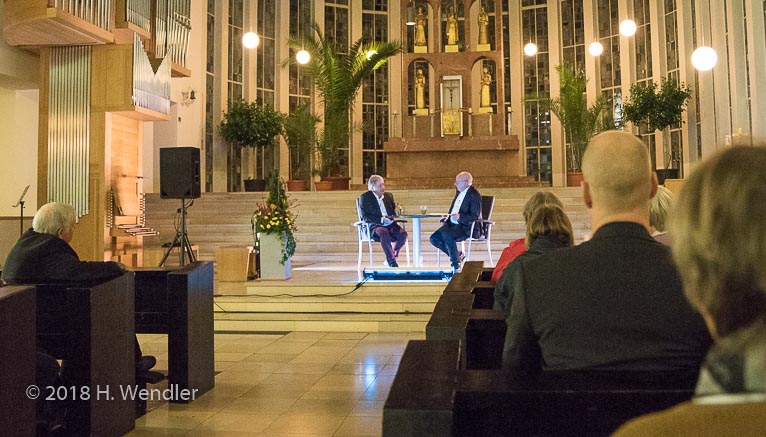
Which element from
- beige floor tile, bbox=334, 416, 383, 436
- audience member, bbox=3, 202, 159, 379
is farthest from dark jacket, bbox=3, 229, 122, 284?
beige floor tile, bbox=334, 416, 383, 436

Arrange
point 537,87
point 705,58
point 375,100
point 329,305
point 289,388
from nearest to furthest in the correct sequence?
point 289,388, point 329,305, point 705,58, point 537,87, point 375,100

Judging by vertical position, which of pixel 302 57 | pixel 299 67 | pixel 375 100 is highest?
pixel 299 67

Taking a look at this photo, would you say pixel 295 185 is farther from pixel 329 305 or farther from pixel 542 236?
pixel 542 236

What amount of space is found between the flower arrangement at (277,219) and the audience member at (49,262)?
13.7 ft

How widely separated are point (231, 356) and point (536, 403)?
4.26 m

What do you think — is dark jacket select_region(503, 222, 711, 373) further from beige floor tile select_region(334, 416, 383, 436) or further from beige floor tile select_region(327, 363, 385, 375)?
beige floor tile select_region(327, 363, 385, 375)

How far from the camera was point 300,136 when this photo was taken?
580 inches

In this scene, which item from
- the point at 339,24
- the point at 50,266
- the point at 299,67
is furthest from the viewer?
the point at 339,24

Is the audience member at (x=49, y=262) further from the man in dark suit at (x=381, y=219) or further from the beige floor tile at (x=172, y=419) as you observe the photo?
the man in dark suit at (x=381, y=219)

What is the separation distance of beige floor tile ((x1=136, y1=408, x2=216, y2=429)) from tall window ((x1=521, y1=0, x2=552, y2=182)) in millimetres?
14879

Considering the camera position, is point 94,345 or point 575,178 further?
point 575,178

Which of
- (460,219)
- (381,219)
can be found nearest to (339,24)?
(381,219)

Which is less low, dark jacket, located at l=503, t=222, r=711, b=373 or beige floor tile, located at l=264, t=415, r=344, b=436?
dark jacket, located at l=503, t=222, r=711, b=373

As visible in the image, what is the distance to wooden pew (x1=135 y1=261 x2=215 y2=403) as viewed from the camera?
12.5 ft
